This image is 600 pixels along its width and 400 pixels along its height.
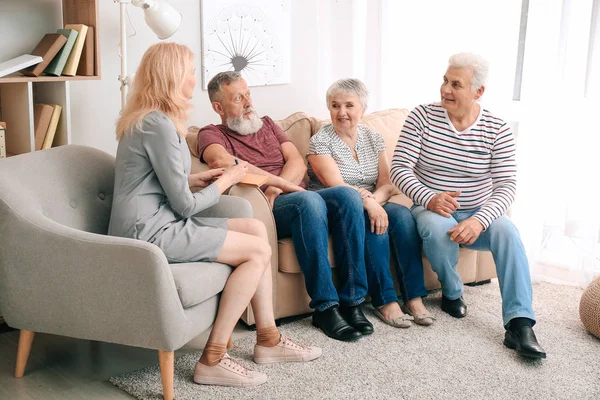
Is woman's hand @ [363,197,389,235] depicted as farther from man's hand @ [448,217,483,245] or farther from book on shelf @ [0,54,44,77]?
book on shelf @ [0,54,44,77]

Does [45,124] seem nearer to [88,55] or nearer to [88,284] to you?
[88,55]

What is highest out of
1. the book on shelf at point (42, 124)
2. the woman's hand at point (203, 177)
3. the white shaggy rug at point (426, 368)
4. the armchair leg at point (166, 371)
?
the book on shelf at point (42, 124)

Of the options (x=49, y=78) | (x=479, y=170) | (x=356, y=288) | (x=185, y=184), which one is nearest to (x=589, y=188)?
(x=479, y=170)

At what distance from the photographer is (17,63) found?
2.96 metres

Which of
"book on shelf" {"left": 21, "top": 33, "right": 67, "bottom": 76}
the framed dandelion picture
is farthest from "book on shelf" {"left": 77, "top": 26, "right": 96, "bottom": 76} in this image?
the framed dandelion picture

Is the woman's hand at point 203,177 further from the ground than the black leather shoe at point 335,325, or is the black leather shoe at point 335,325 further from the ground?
the woman's hand at point 203,177

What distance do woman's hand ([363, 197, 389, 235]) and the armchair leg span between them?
1.07m

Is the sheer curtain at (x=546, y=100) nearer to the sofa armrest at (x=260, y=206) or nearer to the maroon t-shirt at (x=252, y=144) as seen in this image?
the maroon t-shirt at (x=252, y=144)

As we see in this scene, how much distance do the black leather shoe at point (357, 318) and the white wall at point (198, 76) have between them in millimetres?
1388

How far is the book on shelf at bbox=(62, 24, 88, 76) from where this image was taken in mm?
3086

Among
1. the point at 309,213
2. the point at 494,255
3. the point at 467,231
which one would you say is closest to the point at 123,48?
the point at 309,213

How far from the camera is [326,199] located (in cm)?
311

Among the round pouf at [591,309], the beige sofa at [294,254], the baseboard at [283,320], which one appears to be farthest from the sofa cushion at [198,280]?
the round pouf at [591,309]

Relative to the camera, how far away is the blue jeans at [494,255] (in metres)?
2.99
